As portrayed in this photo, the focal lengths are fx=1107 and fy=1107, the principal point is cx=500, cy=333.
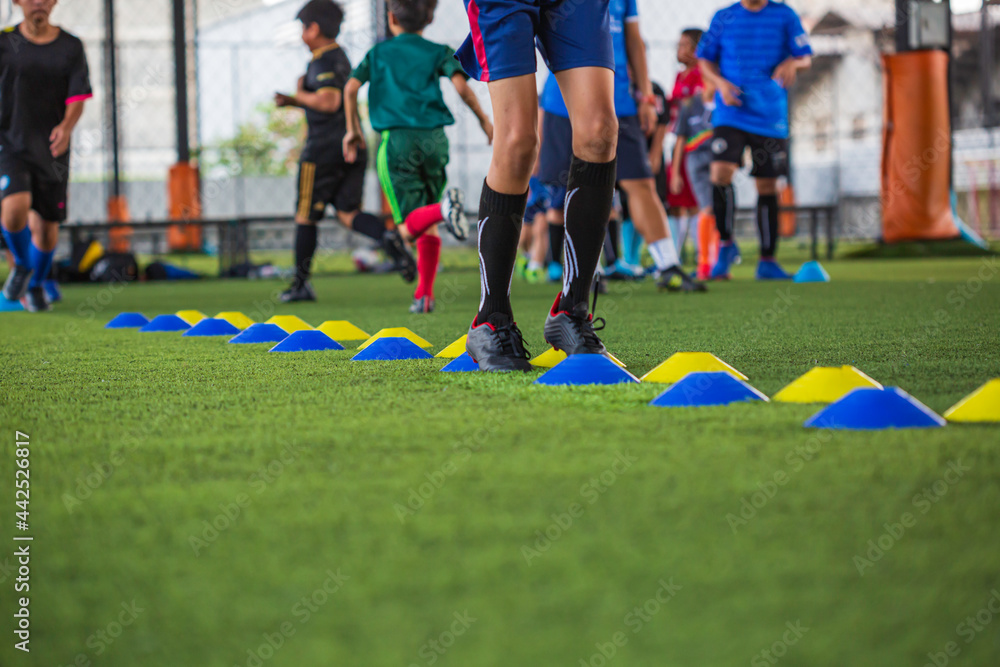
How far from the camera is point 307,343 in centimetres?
353

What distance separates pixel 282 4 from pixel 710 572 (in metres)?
24.5

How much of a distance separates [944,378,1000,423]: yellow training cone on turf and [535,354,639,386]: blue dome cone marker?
753 mm

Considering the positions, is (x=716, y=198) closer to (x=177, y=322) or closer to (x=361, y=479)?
(x=177, y=322)

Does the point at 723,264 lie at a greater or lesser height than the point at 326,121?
lesser

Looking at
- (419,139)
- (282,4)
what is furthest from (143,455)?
(282,4)

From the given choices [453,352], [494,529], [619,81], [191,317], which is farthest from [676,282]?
[494,529]

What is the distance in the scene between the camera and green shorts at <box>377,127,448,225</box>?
18.3 ft

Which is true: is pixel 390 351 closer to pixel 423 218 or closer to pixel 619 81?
pixel 423 218

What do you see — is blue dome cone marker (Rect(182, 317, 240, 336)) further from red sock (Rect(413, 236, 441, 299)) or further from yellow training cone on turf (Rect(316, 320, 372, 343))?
red sock (Rect(413, 236, 441, 299))

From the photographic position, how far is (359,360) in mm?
3084

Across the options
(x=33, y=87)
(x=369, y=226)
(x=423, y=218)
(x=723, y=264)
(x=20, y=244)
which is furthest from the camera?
(x=723, y=264)

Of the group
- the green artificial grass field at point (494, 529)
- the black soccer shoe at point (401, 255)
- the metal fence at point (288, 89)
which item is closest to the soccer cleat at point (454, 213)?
the black soccer shoe at point (401, 255)

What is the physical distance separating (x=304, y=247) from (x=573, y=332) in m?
4.16

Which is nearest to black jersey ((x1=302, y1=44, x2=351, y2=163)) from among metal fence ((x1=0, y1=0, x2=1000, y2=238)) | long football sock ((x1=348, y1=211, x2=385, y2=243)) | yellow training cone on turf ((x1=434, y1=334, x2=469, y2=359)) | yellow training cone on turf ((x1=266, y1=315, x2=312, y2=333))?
long football sock ((x1=348, y1=211, x2=385, y2=243))
